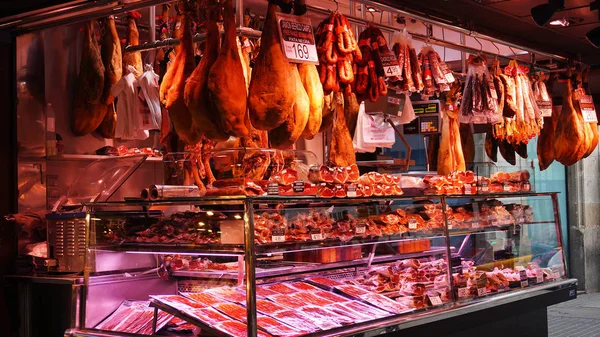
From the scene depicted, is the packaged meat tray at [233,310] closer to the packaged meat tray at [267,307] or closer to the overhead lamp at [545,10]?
the packaged meat tray at [267,307]

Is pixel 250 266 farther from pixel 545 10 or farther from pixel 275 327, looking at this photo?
pixel 545 10

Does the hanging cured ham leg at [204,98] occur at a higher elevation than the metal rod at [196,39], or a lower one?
lower

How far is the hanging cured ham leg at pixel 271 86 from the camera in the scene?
13.2ft

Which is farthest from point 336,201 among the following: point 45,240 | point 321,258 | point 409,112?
point 45,240

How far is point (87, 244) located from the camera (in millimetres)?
4648

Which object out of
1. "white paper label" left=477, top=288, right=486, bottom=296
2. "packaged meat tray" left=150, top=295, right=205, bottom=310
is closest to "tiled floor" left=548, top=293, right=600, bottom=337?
"white paper label" left=477, top=288, right=486, bottom=296

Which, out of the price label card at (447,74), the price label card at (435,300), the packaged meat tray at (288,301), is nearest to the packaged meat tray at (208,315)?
the packaged meat tray at (288,301)

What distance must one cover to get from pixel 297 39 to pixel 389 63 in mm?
1013

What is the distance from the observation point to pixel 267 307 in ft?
14.3

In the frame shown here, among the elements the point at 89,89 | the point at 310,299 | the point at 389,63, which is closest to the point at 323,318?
the point at 310,299

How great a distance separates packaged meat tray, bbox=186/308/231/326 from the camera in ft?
13.4

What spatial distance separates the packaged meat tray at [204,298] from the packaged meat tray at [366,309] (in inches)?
32.1

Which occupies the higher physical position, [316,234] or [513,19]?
[513,19]

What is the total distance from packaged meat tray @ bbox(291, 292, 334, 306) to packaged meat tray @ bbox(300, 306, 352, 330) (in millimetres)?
84
